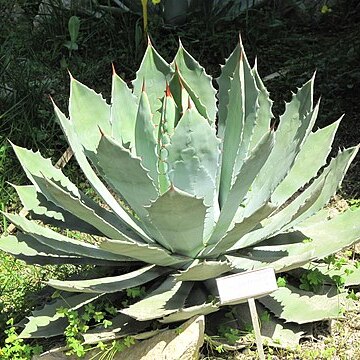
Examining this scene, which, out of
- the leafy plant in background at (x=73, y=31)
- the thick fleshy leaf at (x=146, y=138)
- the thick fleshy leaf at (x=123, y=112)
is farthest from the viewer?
the leafy plant in background at (x=73, y=31)

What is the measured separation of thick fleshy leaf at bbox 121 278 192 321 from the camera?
2.57 m

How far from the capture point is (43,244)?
9.71 ft

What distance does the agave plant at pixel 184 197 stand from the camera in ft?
8.39

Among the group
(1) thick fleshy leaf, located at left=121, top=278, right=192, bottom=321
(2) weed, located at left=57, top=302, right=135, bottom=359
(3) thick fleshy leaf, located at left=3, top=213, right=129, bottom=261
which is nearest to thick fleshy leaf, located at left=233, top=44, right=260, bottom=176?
(1) thick fleshy leaf, located at left=121, top=278, right=192, bottom=321

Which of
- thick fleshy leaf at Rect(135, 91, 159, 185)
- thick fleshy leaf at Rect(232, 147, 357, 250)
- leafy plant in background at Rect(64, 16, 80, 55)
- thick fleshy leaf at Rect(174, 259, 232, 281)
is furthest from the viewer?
leafy plant in background at Rect(64, 16, 80, 55)

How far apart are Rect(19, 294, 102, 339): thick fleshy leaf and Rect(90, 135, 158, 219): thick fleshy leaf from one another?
0.38 m

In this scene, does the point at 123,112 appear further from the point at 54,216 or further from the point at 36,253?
the point at 36,253

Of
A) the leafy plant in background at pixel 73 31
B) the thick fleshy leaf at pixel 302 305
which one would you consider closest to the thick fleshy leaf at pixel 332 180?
the thick fleshy leaf at pixel 302 305

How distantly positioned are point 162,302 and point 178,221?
0.32 meters

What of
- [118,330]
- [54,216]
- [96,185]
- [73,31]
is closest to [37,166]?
[54,216]

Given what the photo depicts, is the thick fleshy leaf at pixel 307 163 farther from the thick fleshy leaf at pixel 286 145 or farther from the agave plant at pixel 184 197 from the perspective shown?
the thick fleshy leaf at pixel 286 145

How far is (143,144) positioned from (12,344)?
0.94 metres

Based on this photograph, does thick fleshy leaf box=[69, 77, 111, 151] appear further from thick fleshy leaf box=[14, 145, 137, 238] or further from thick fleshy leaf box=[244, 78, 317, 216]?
thick fleshy leaf box=[244, 78, 317, 216]

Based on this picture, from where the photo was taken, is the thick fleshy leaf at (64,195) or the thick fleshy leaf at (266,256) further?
the thick fleshy leaf at (266,256)
